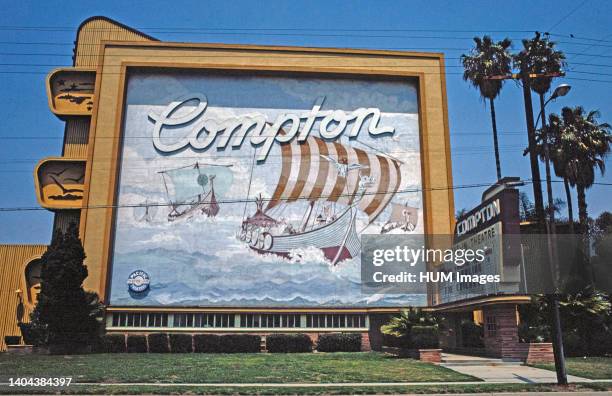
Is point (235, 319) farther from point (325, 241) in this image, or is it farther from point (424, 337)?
point (424, 337)

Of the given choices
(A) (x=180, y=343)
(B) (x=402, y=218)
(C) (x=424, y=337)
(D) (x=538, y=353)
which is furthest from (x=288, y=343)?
(D) (x=538, y=353)

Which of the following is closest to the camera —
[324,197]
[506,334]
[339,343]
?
[506,334]

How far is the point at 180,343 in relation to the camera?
114ft

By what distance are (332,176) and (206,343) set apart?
1453 centimetres

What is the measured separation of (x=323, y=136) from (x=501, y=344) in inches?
799

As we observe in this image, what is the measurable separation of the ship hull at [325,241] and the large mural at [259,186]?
2.9 inches

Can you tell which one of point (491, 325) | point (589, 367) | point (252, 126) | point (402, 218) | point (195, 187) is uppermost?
point (252, 126)

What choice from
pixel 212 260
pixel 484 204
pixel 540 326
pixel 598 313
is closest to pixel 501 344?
pixel 540 326

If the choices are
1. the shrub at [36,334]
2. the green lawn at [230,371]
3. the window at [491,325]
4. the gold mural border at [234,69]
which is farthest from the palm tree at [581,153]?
the shrub at [36,334]

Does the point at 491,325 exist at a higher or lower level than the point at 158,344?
higher

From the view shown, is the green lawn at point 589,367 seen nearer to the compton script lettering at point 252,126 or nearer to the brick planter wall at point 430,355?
the brick planter wall at point 430,355

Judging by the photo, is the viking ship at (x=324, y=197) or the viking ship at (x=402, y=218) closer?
the viking ship at (x=324, y=197)

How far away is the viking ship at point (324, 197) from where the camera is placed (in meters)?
39.2

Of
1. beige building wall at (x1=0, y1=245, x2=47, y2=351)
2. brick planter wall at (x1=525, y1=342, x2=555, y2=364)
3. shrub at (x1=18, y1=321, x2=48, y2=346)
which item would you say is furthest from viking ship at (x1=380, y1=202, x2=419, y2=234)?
beige building wall at (x1=0, y1=245, x2=47, y2=351)
